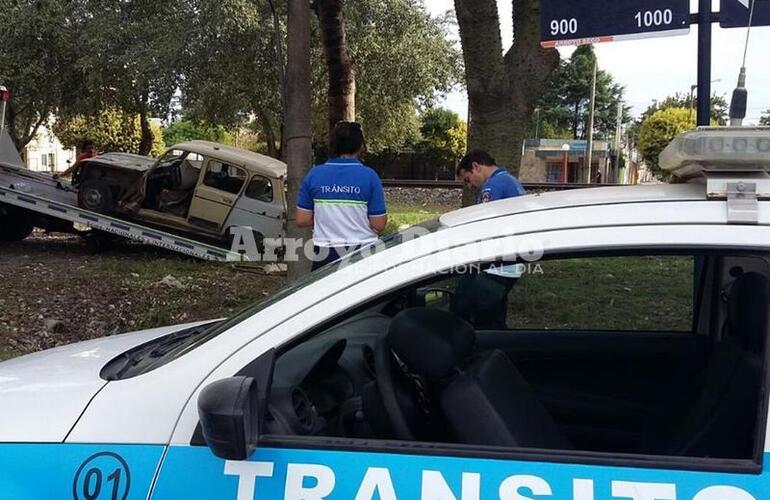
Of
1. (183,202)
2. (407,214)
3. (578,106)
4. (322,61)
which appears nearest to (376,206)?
(183,202)

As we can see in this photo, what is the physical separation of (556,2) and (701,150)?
7.79 ft

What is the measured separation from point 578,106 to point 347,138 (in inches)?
2788

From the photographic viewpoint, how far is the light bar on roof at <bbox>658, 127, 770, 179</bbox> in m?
1.56

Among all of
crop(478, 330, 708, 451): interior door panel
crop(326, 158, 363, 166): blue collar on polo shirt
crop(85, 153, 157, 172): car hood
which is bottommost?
crop(478, 330, 708, 451): interior door panel

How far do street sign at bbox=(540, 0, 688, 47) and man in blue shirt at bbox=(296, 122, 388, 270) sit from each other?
1.48 metres

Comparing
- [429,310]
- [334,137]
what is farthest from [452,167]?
[429,310]

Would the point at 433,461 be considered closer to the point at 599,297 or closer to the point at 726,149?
the point at 726,149

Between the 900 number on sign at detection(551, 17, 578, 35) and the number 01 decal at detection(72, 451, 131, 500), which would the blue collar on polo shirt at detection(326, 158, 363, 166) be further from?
the number 01 decal at detection(72, 451, 131, 500)

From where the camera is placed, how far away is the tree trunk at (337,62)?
31.1ft

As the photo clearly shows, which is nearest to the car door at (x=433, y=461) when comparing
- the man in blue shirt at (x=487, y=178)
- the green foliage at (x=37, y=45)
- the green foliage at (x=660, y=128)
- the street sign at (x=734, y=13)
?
the street sign at (x=734, y=13)

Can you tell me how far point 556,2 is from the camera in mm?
3684

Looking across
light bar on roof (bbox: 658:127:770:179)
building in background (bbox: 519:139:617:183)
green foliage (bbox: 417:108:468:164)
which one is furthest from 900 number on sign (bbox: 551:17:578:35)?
building in background (bbox: 519:139:617:183)

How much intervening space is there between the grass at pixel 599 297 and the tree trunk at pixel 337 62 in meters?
3.87

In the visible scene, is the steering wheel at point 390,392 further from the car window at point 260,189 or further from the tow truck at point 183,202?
the car window at point 260,189
